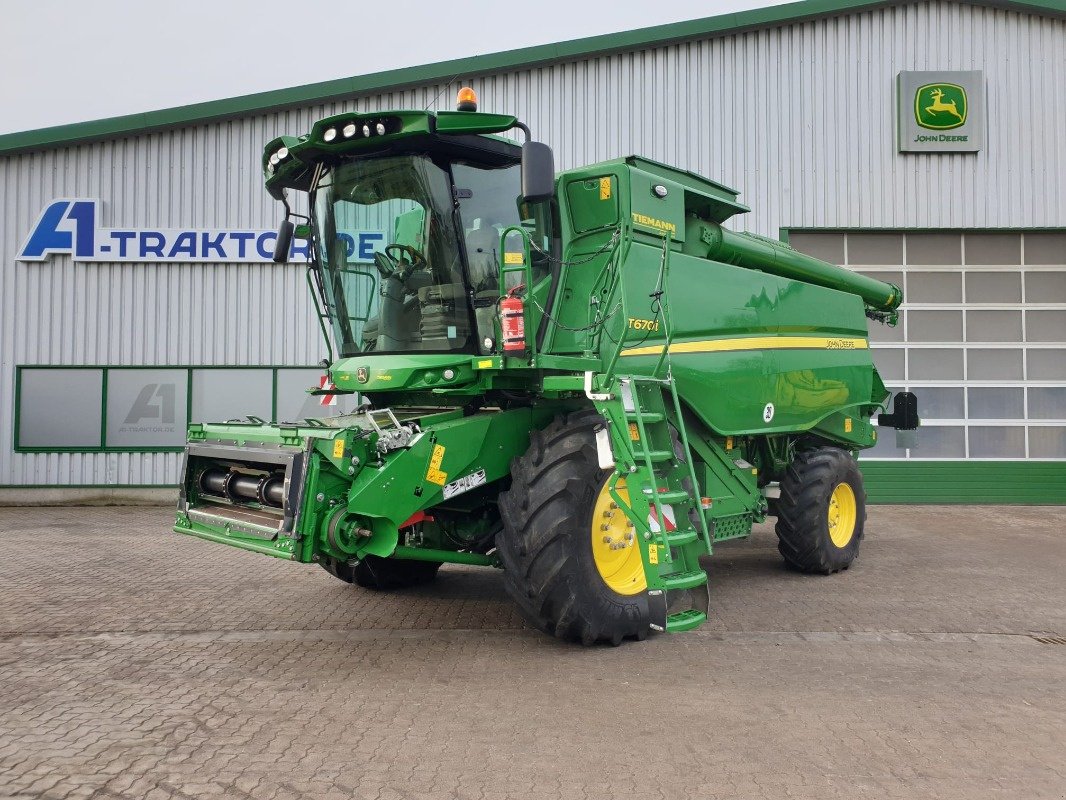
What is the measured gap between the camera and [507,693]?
4.38 metres

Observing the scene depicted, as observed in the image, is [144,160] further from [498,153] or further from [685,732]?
[685,732]

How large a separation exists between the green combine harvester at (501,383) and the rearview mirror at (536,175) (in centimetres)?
1

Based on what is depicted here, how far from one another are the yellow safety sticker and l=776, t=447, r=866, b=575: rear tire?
150 inches

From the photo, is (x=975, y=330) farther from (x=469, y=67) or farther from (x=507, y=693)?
(x=507, y=693)

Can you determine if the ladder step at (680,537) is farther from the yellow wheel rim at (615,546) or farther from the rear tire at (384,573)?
the rear tire at (384,573)

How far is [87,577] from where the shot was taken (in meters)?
7.71

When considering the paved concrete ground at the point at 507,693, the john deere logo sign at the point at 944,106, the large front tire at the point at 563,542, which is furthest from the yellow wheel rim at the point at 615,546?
the john deere logo sign at the point at 944,106

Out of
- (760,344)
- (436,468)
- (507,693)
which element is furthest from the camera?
(760,344)

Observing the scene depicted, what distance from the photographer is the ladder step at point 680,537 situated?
494 centimetres

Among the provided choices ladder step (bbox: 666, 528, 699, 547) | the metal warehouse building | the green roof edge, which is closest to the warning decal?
ladder step (bbox: 666, 528, 699, 547)

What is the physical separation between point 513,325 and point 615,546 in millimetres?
1491

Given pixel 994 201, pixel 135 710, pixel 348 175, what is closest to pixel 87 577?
pixel 135 710

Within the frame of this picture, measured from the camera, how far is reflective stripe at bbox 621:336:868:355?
6215 millimetres

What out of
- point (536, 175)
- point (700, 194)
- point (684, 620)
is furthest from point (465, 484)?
point (700, 194)
